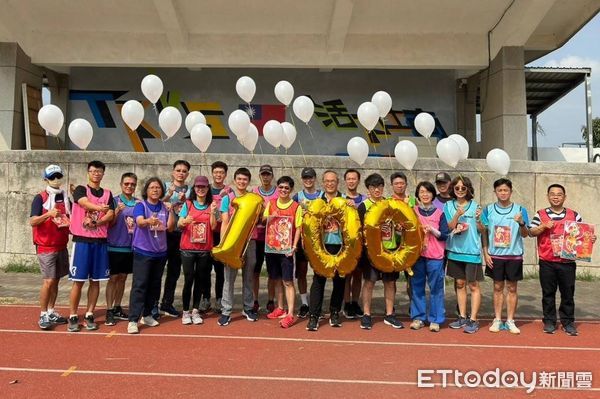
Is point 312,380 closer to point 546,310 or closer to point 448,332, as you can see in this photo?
point 448,332

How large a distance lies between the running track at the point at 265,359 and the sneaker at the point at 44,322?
118mm

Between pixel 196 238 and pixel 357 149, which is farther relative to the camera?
pixel 357 149

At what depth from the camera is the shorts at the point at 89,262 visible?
477 cm

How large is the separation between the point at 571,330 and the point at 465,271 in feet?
4.40

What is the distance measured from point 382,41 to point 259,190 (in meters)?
7.86

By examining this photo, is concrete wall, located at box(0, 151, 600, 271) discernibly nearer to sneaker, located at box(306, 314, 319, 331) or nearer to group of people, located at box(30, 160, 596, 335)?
group of people, located at box(30, 160, 596, 335)

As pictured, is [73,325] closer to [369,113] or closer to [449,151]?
[369,113]

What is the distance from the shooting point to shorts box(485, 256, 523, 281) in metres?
5.09

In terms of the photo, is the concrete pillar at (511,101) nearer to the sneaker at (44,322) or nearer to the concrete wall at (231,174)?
the concrete wall at (231,174)

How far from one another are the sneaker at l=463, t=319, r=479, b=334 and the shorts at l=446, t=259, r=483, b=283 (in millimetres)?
465

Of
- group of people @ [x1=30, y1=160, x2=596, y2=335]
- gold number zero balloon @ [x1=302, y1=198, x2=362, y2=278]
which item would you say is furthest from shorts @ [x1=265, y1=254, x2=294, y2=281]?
gold number zero balloon @ [x1=302, y1=198, x2=362, y2=278]

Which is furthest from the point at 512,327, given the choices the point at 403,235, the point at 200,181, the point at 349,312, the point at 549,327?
the point at 200,181

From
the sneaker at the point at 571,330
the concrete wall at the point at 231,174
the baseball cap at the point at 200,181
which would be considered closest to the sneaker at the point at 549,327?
the sneaker at the point at 571,330

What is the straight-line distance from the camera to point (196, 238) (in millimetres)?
5188
